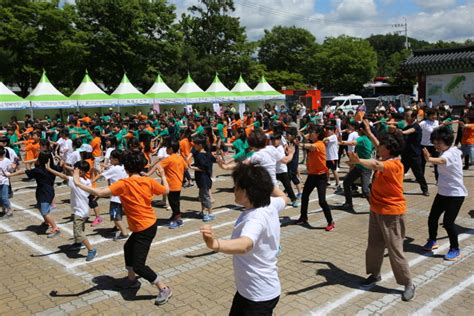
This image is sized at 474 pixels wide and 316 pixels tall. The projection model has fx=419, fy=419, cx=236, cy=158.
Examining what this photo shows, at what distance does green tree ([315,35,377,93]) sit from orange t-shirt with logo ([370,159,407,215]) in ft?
168

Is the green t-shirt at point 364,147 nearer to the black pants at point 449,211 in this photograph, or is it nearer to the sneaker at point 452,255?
the black pants at point 449,211

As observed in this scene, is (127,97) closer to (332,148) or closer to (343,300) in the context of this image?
(332,148)

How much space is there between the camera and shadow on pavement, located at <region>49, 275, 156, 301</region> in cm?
497

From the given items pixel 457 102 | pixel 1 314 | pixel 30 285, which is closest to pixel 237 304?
pixel 1 314

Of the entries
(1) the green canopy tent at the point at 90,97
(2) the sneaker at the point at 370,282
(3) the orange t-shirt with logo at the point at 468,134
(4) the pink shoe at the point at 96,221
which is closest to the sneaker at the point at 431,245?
(2) the sneaker at the point at 370,282

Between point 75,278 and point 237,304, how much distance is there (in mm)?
3434

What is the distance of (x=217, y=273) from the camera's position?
559 cm

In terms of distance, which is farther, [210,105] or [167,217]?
[210,105]

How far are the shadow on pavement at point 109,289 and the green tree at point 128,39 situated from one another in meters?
37.6

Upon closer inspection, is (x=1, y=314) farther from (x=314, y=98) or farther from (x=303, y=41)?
(x=303, y=41)

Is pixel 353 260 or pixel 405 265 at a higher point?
pixel 405 265

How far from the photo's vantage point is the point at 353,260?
5895mm

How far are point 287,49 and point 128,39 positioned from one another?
30.0 meters

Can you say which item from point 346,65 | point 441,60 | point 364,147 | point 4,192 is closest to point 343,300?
point 364,147
